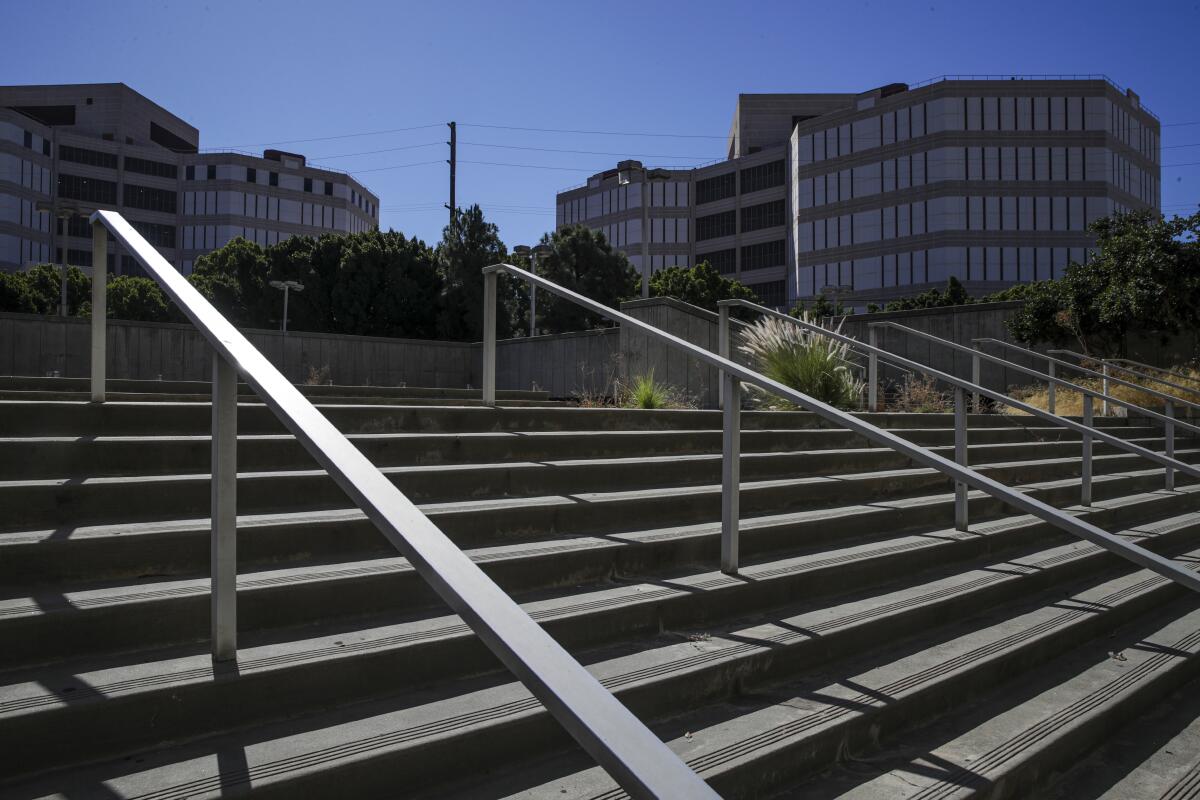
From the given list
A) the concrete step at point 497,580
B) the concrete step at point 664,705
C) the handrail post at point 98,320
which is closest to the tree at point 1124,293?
the concrete step at point 497,580

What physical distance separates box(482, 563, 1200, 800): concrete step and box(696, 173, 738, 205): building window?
6694 centimetres

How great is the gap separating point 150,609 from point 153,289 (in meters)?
49.6

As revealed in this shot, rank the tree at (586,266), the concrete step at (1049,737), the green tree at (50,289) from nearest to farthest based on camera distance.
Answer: the concrete step at (1049,737) → the tree at (586,266) → the green tree at (50,289)

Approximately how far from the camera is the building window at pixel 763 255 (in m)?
64.6

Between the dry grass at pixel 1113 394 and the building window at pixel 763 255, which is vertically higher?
the building window at pixel 763 255

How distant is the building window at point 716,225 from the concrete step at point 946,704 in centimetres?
6607

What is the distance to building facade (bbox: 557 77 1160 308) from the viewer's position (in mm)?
52688

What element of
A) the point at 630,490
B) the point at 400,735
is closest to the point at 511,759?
the point at 400,735

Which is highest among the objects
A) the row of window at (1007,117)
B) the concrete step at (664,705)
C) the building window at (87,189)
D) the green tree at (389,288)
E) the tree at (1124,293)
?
the row of window at (1007,117)

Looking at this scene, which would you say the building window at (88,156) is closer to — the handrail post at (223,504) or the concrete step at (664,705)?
the handrail post at (223,504)

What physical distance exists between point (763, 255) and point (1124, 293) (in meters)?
54.0

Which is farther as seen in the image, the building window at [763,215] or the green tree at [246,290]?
the building window at [763,215]

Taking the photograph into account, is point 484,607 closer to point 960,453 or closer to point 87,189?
point 960,453

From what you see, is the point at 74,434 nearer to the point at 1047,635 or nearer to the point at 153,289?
the point at 1047,635
